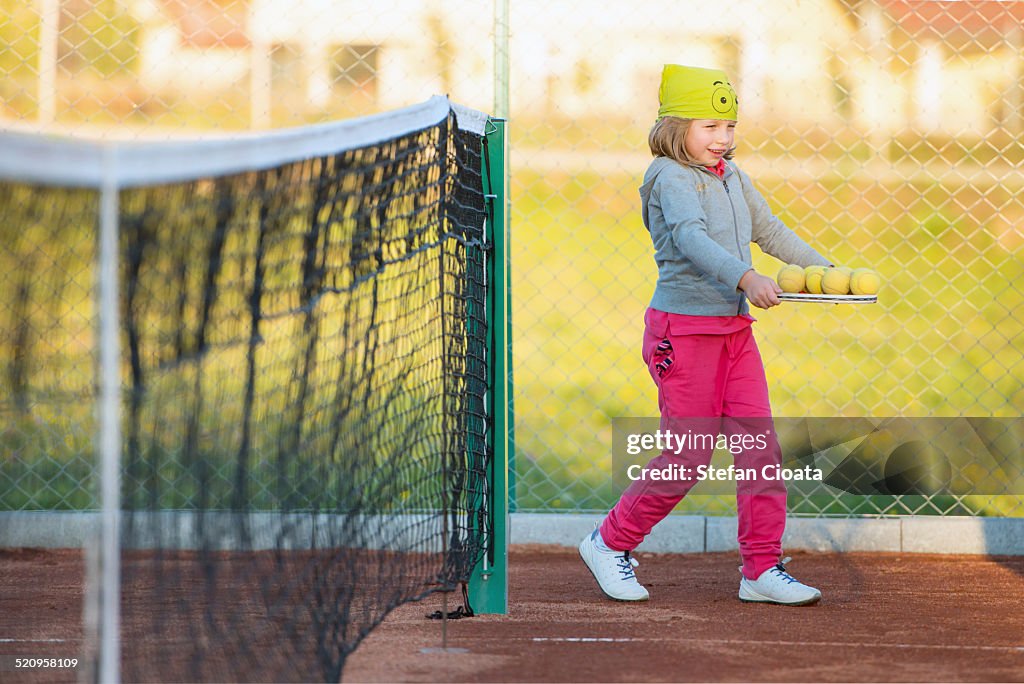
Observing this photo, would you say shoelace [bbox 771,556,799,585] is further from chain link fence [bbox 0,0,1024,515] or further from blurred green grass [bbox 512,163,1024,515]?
chain link fence [bbox 0,0,1024,515]

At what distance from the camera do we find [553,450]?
27.1ft

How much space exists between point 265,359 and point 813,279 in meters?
1.77

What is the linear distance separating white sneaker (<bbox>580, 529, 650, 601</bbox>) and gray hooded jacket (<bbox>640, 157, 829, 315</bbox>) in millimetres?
870

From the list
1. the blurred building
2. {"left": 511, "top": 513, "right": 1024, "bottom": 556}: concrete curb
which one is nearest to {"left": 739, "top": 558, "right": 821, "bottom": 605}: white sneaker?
{"left": 511, "top": 513, "right": 1024, "bottom": 556}: concrete curb

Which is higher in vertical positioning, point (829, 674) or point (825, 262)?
point (825, 262)

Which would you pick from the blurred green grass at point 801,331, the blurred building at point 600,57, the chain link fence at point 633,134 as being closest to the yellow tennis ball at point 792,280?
the blurred green grass at point 801,331

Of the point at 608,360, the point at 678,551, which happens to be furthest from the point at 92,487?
the point at 608,360

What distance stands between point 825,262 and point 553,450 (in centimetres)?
357

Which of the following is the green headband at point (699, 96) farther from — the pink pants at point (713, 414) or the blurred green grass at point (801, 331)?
the blurred green grass at point (801, 331)

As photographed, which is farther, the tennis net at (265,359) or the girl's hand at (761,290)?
the girl's hand at (761,290)

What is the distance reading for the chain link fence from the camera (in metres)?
9.41

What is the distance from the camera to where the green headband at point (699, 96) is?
4.86 meters

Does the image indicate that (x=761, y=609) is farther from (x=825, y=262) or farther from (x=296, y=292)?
(x=296, y=292)

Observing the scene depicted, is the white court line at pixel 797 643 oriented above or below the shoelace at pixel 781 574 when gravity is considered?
below
